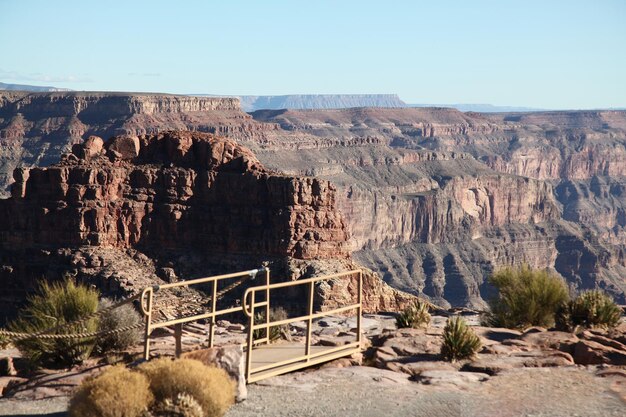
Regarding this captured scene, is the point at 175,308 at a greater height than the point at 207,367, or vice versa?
the point at 207,367

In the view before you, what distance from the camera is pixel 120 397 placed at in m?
15.7

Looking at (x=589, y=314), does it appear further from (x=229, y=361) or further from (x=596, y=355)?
(x=229, y=361)

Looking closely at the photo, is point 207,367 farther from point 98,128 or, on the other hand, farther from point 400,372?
point 98,128

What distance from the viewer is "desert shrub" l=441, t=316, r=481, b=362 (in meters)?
21.8

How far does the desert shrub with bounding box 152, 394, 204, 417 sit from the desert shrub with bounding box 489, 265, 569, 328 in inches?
561

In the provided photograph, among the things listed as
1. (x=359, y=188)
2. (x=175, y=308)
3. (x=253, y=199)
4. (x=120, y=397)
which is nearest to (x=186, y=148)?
(x=253, y=199)

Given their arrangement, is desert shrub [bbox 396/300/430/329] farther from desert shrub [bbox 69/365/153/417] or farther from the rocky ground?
desert shrub [bbox 69/365/153/417]

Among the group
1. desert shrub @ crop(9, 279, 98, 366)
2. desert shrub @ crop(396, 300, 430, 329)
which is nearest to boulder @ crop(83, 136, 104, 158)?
desert shrub @ crop(9, 279, 98, 366)

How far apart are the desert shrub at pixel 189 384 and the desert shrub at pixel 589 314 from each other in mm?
12685

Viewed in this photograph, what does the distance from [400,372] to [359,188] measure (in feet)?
508

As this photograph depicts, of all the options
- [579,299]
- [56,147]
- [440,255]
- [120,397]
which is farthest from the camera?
[440,255]

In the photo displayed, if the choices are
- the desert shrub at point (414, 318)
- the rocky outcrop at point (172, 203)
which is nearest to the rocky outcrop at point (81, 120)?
the rocky outcrop at point (172, 203)

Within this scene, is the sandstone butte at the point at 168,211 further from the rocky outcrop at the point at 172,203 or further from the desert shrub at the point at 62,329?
the desert shrub at the point at 62,329

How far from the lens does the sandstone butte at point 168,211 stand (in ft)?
219
